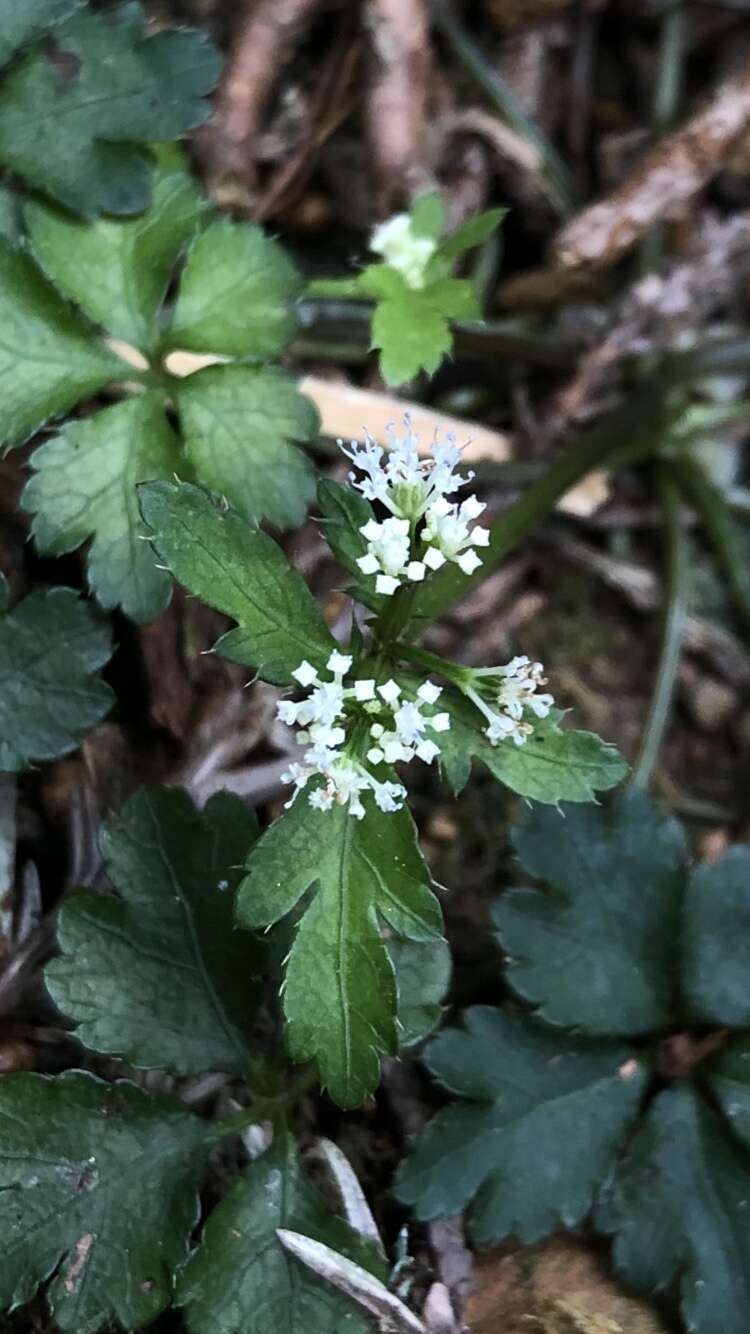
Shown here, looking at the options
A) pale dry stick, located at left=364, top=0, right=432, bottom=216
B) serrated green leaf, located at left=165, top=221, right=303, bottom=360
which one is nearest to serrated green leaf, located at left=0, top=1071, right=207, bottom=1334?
serrated green leaf, located at left=165, top=221, right=303, bottom=360

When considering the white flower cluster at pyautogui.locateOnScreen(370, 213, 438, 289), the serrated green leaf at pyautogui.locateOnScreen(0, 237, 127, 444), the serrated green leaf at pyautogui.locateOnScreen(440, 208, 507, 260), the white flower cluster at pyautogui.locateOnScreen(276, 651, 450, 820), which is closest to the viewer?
the white flower cluster at pyautogui.locateOnScreen(276, 651, 450, 820)

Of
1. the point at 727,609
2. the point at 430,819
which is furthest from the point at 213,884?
the point at 727,609

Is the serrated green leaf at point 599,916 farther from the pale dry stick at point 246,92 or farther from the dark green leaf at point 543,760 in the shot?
the pale dry stick at point 246,92

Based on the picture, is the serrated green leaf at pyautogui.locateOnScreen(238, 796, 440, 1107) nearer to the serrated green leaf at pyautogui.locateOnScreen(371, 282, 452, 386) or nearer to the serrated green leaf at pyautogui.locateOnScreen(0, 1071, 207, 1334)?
the serrated green leaf at pyautogui.locateOnScreen(0, 1071, 207, 1334)

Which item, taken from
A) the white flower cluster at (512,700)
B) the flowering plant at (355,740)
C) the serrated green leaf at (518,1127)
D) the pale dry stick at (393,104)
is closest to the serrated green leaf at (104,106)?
the pale dry stick at (393,104)

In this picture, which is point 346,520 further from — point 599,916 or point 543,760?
point 599,916

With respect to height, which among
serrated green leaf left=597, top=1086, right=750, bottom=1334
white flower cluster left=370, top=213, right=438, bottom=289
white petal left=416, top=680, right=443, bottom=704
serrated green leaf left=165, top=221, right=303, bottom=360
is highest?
serrated green leaf left=165, top=221, right=303, bottom=360
